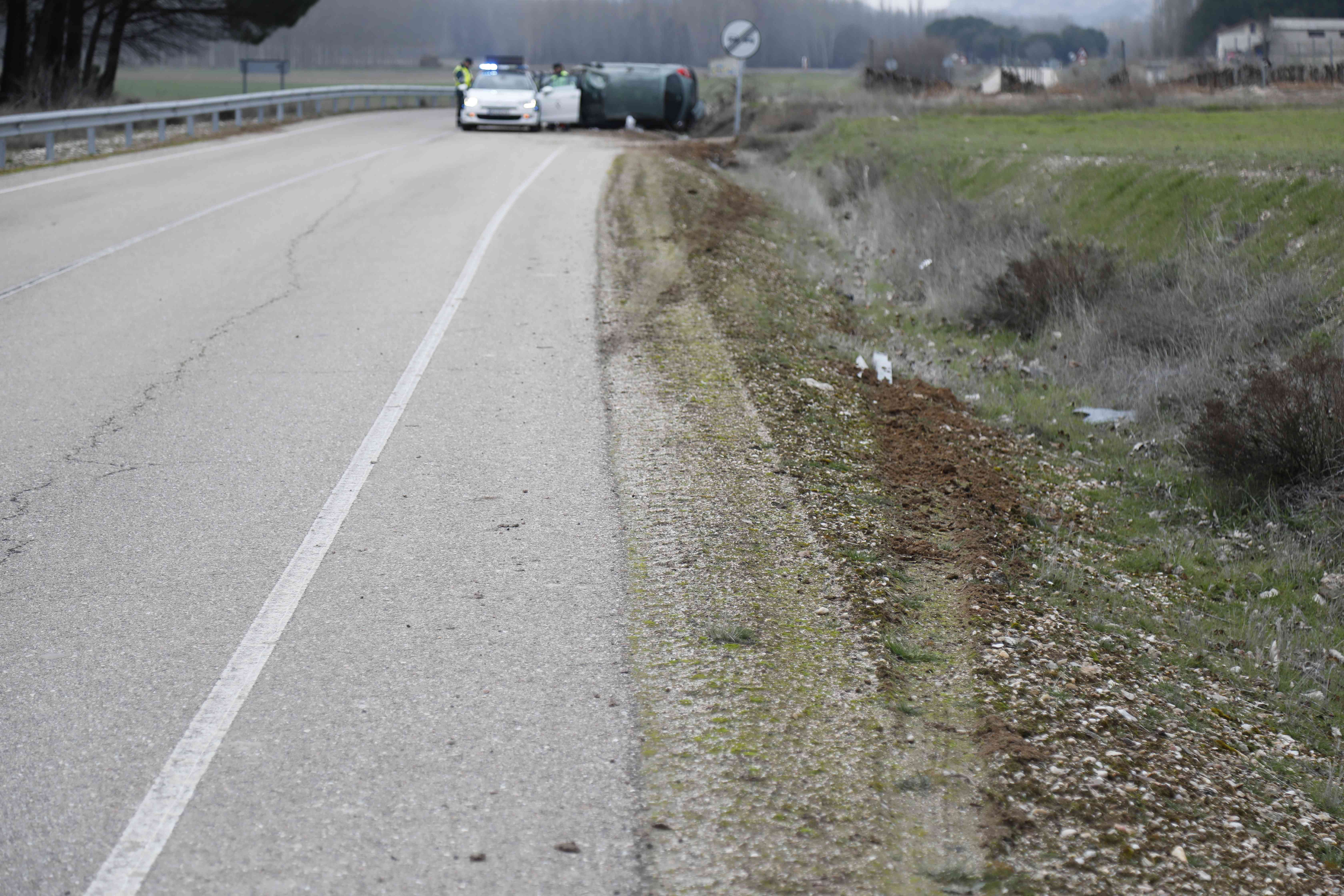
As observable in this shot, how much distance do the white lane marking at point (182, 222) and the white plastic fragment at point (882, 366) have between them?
7.30 metres

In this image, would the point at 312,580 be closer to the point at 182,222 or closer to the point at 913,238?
the point at 182,222

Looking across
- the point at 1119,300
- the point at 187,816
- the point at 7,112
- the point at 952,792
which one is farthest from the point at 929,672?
the point at 7,112

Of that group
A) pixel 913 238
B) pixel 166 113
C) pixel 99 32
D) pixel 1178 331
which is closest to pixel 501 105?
pixel 166 113

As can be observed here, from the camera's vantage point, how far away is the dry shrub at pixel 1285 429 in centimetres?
724

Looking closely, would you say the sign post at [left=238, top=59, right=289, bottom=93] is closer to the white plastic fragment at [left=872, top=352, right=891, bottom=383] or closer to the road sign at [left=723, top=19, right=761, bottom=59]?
the road sign at [left=723, top=19, right=761, bottom=59]

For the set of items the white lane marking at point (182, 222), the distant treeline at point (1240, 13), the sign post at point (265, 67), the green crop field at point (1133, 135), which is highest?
the distant treeline at point (1240, 13)

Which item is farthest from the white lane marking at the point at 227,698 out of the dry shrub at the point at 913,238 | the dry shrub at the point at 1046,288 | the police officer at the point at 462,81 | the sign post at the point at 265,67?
the sign post at the point at 265,67

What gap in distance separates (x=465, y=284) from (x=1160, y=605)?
7103mm

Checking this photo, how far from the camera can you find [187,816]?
3480 millimetres

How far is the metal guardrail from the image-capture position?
18.7m

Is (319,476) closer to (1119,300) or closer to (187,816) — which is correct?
(187,816)

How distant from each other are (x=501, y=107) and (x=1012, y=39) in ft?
421

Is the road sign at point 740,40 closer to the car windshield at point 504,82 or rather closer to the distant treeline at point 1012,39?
the car windshield at point 504,82

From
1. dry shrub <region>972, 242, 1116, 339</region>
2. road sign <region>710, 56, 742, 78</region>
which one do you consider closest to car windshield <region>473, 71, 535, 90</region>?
road sign <region>710, 56, 742, 78</region>
